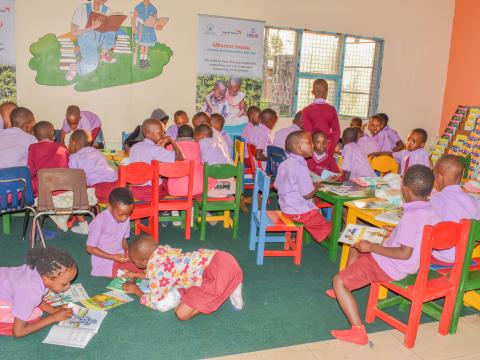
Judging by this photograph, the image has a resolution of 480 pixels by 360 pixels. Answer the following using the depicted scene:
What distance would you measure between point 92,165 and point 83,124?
1.86m

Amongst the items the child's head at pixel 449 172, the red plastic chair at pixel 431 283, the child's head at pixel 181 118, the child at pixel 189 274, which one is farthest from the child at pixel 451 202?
the child's head at pixel 181 118

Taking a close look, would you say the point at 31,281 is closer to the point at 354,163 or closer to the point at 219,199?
the point at 219,199

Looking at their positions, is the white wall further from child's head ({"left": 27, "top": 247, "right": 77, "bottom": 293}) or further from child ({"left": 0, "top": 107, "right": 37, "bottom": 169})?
child's head ({"left": 27, "top": 247, "right": 77, "bottom": 293})

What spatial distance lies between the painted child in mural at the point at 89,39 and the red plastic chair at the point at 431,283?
4.94 metres

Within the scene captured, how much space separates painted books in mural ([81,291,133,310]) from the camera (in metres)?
2.99

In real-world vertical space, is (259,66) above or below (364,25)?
below

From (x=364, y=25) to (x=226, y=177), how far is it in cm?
474

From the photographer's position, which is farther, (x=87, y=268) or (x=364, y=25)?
(x=364, y=25)

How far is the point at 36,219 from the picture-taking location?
3.72 meters

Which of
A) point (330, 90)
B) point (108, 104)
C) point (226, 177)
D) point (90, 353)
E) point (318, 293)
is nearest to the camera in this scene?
point (90, 353)

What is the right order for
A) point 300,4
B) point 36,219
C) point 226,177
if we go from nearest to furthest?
point 36,219
point 226,177
point 300,4

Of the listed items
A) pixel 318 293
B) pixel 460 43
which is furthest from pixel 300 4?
pixel 318 293

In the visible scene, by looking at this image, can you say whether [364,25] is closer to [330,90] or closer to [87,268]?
[330,90]

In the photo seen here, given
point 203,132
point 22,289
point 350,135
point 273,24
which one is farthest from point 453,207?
point 273,24
